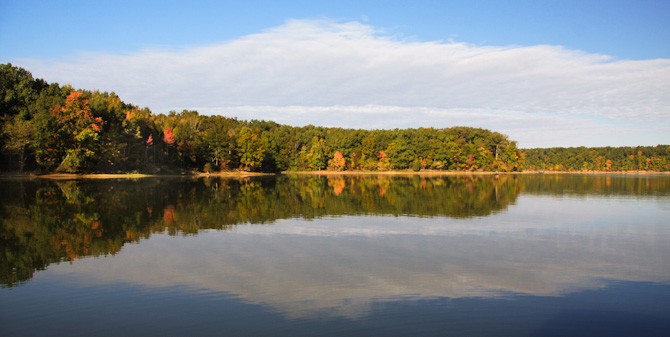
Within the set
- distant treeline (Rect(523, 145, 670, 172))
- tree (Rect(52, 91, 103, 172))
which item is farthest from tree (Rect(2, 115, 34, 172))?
distant treeline (Rect(523, 145, 670, 172))

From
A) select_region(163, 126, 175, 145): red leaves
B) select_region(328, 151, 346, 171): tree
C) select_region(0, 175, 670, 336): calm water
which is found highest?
select_region(163, 126, 175, 145): red leaves

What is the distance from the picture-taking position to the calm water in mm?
7227

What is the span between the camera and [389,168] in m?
116

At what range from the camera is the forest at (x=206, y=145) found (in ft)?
174

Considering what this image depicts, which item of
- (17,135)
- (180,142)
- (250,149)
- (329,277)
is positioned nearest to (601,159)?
(250,149)

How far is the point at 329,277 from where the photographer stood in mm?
9875

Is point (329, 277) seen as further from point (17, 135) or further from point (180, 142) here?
point (180, 142)

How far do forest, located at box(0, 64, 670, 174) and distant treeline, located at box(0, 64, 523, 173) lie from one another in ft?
0.53

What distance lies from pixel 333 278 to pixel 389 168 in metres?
107

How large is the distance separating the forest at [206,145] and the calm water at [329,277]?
1571 inches

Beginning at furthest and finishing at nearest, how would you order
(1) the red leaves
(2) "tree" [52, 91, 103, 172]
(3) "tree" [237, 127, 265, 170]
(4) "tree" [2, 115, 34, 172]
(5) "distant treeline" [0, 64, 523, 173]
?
(3) "tree" [237, 127, 265, 170] < (1) the red leaves < (5) "distant treeline" [0, 64, 523, 173] < (2) "tree" [52, 91, 103, 172] < (4) "tree" [2, 115, 34, 172]

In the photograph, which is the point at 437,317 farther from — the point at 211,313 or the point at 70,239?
the point at 70,239

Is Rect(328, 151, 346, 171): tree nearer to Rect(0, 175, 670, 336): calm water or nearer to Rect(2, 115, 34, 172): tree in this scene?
Rect(2, 115, 34, 172): tree

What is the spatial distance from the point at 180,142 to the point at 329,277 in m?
78.7
